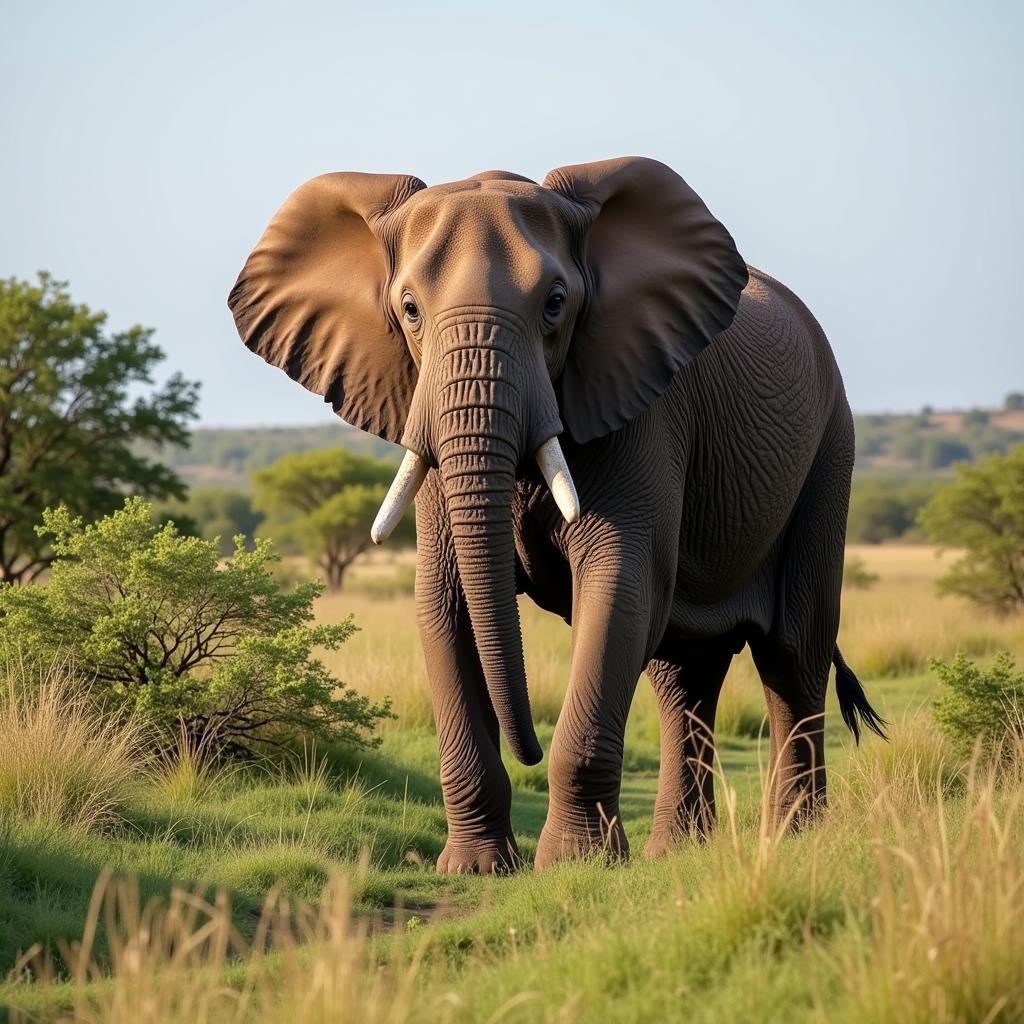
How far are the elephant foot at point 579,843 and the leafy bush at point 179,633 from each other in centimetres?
253

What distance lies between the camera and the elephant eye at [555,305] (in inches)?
245

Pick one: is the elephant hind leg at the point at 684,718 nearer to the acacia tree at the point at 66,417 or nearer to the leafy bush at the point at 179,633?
the leafy bush at the point at 179,633

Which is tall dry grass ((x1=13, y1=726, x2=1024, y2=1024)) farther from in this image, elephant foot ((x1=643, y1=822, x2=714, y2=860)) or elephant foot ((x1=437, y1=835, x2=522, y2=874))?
elephant foot ((x1=643, y1=822, x2=714, y2=860))

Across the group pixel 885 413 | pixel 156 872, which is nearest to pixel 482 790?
pixel 156 872

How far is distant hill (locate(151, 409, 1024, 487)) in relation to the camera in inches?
5074

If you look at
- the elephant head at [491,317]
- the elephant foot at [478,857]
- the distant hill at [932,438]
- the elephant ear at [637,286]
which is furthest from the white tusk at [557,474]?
the distant hill at [932,438]

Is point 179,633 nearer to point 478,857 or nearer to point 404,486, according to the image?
point 478,857

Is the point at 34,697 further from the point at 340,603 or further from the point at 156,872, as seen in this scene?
the point at 340,603

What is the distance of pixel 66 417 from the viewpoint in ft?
71.5

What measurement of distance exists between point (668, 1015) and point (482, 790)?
10.2 ft

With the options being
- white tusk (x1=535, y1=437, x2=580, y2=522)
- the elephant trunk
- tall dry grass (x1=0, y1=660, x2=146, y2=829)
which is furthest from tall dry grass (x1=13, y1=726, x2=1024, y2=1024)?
tall dry grass (x1=0, y1=660, x2=146, y2=829)

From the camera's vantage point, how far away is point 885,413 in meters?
A: 162

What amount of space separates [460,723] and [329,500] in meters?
33.5

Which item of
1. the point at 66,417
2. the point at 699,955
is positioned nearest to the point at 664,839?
the point at 699,955
